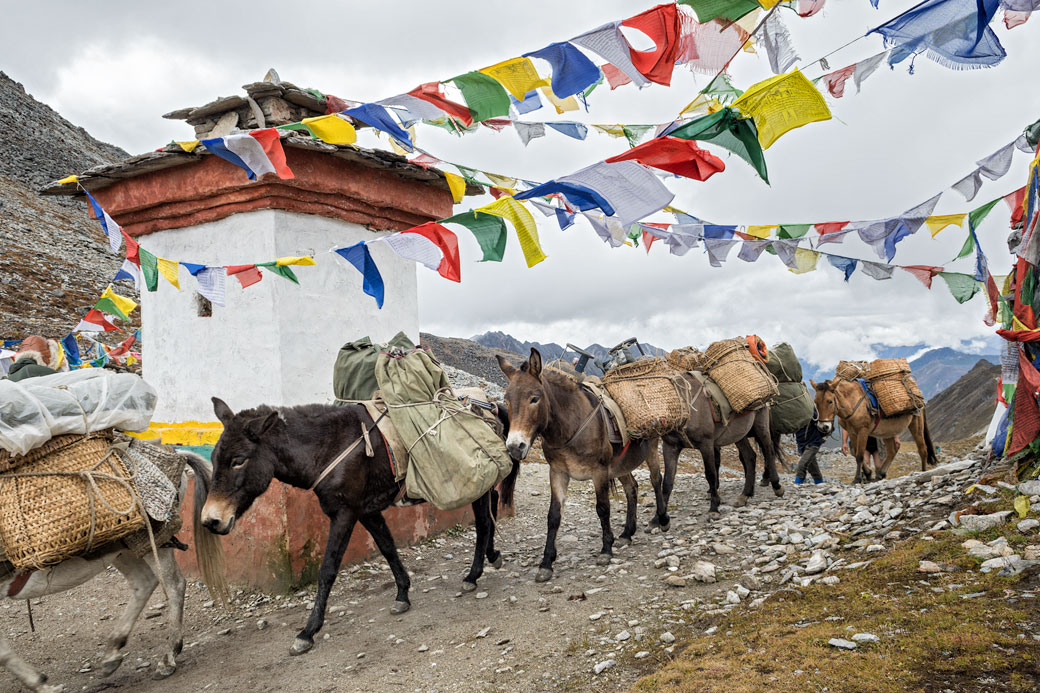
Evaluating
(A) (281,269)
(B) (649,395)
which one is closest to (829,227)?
(B) (649,395)

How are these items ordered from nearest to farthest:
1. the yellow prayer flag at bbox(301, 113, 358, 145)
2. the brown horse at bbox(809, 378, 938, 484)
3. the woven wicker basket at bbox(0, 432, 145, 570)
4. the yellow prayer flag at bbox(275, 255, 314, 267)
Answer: the woven wicker basket at bbox(0, 432, 145, 570)
the yellow prayer flag at bbox(301, 113, 358, 145)
the yellow prayer flag at bbox(275, 255, 314, 267)
the brown horse at bbox(809, 378, 938, 484)

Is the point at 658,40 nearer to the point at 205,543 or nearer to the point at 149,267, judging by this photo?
the point at 149,267

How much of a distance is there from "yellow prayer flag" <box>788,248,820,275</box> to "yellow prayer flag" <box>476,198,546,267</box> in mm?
4526

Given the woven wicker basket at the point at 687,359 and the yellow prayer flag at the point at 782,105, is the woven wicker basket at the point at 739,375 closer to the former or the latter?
the woven wicker basket at the point at 687,359

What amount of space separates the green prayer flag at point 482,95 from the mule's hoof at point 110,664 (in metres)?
4.52

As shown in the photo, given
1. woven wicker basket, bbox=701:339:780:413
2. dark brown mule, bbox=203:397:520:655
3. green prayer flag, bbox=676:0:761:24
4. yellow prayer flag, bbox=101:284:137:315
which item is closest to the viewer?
green prayer flag, bbox=676:0:761:24

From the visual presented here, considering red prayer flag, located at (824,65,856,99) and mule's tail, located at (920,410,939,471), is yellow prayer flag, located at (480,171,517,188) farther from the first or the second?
mule's tail, located at (920,410,939,471)

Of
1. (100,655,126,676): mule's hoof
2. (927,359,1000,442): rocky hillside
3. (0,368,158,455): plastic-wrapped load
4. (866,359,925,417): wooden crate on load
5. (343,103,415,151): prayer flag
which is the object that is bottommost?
(927,359,1000,442): rocky hillside

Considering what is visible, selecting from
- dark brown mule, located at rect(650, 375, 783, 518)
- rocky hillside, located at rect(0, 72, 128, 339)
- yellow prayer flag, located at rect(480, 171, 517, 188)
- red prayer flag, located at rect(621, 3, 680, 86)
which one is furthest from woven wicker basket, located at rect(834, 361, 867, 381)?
rocky hillside, located at rect(0, 72, 128, 339)

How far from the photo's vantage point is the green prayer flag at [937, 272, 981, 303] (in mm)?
7758

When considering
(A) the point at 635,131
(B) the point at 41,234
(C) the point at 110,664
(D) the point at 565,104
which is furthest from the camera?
(B) the point at 41,234

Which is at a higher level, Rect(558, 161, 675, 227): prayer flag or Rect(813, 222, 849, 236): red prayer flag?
Rect(813, 222, 849, 236): red prayer flag

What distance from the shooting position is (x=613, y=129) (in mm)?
6855

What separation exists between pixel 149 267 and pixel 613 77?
4.18 metres
